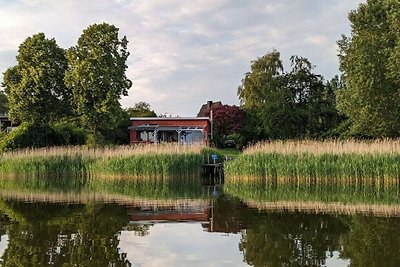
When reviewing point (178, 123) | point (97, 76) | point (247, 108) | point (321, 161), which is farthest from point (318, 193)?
point (247, 108)

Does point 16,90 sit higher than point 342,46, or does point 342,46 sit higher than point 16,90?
point 342,46

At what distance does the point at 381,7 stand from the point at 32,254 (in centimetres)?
2532

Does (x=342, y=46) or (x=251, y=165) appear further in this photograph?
(x=342, y=46)

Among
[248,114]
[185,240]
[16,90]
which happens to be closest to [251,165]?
[185,240]

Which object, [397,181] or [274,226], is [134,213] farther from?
[397,181]

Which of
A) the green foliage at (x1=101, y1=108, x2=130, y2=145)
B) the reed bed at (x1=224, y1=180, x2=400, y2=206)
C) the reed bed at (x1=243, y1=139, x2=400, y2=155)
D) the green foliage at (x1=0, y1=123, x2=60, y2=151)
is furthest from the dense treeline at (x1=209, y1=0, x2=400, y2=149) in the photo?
the green foliage at (x1=0, y1=123, x2=60, y2=151)

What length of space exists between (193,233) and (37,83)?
83.6 feet

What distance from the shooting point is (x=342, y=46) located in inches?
1222

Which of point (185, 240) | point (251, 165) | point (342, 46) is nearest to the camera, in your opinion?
point (185, 240)

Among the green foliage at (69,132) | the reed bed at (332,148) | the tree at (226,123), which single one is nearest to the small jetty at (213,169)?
the reed bed at (332,148)

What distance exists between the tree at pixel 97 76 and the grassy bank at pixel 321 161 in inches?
485

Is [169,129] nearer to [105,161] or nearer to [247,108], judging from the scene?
[247,108]

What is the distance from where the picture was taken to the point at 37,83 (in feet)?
106

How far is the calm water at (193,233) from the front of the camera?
24.0 feet
